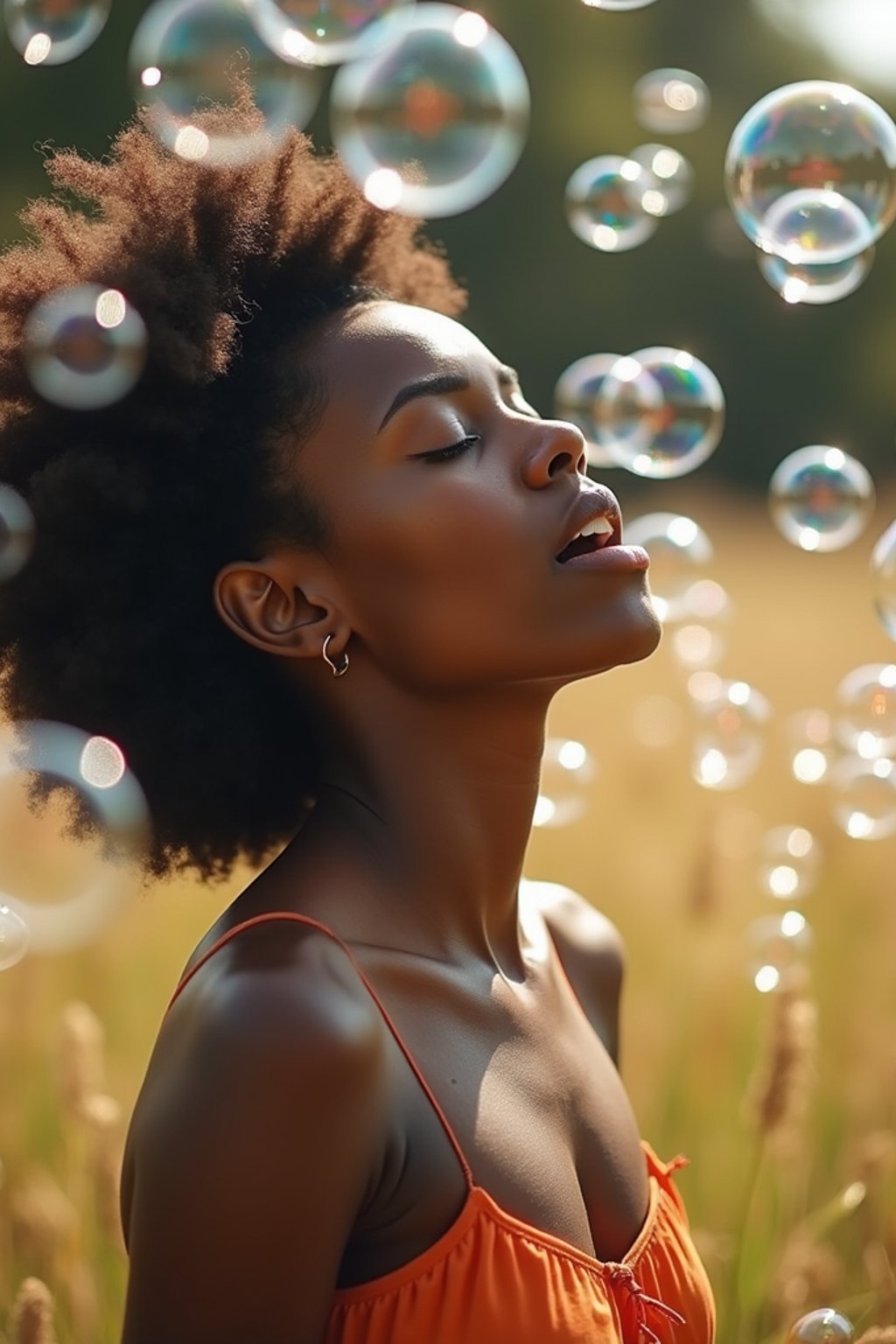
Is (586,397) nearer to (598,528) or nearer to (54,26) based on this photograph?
(54,26)

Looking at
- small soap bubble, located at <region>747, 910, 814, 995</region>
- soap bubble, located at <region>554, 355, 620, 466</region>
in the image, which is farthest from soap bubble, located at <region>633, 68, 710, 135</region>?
small soap bubble, located at <region>747, 910, 814, 995</region>

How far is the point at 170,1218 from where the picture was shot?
1.72 meters

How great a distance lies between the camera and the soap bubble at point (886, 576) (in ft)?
10.8

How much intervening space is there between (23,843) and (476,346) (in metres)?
1.17

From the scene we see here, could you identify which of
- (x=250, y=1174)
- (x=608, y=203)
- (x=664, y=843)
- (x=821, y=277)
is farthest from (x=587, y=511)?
(x=664, y=843)

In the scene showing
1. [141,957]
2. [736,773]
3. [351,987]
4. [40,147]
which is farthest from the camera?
[141,957]

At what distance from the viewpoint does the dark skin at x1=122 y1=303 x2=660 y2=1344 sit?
1.76 m

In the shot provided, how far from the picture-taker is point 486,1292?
183 cm

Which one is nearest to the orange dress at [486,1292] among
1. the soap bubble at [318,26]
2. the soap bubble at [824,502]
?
the soap bubble at [318,26]

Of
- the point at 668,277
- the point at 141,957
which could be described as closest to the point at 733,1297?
the point at 141,957

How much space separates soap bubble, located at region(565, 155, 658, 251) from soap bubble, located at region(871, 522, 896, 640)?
0.85m

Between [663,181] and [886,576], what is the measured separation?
1110 millimetres

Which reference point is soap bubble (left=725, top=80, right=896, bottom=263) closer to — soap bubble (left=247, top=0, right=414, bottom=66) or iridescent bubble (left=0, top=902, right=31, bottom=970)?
soap bubble (left=247, top=0, right=414, bottom=66)

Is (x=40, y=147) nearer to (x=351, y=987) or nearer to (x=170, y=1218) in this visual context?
(x=351, y=987)
